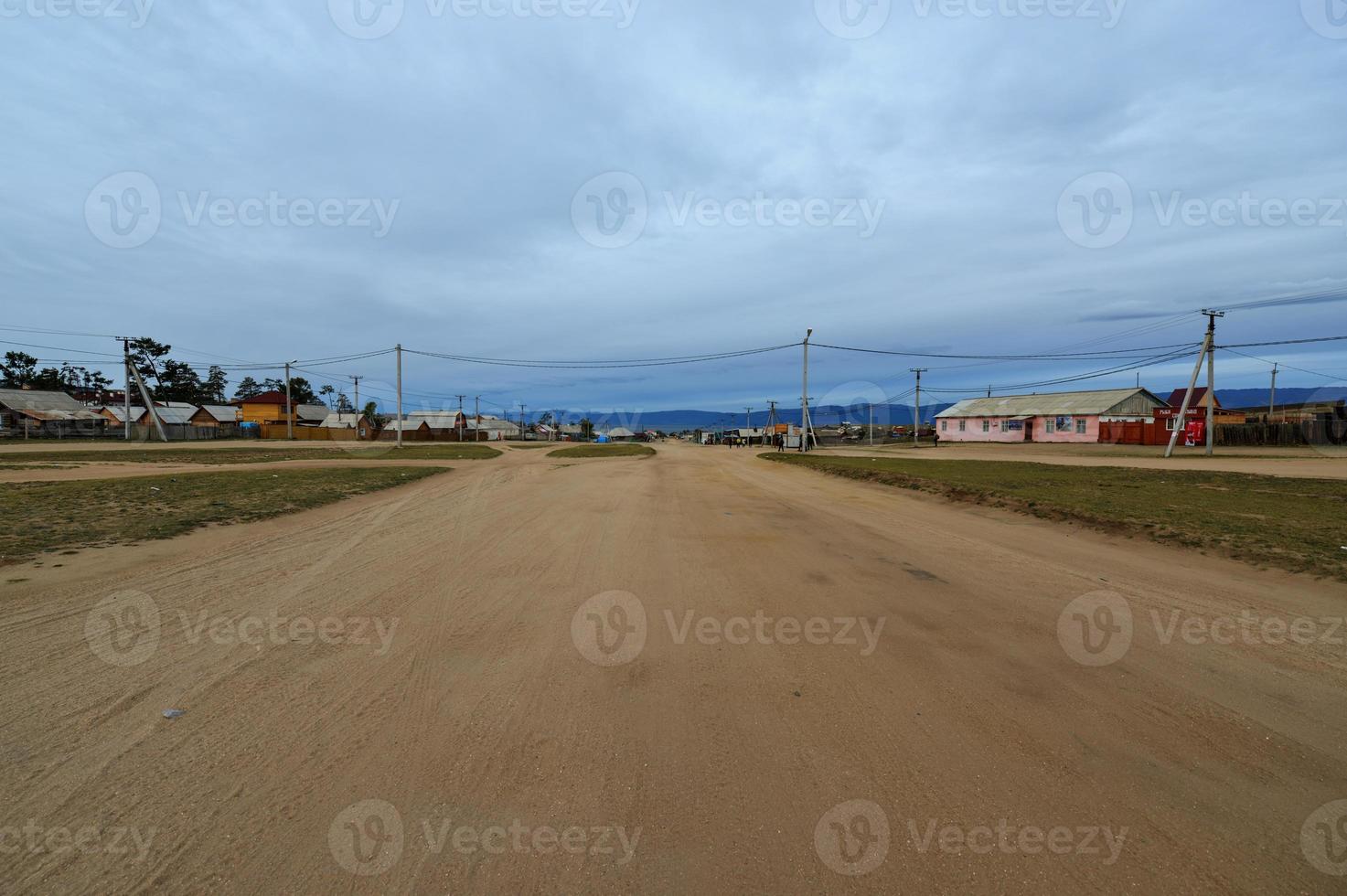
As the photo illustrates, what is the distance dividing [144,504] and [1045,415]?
211ft

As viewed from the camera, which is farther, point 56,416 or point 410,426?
point 410,426

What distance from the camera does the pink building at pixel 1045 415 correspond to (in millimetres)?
52594

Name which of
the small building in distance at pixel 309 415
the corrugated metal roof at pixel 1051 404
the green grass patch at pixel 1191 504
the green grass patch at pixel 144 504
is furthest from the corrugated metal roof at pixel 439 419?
the green grass patch at pixel 1191 504

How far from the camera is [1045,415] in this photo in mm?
56594

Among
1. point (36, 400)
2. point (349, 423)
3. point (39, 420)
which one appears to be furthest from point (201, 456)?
point (349, 423)

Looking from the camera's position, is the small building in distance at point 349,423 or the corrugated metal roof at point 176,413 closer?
the corrugated metal roof at point 176,413

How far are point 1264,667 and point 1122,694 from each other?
1448 millimetres

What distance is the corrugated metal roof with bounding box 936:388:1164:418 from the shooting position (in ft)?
175

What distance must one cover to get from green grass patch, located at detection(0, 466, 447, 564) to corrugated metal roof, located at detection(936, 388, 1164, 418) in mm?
58084

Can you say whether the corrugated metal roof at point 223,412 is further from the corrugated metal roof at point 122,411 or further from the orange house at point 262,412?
the corrugated metal roof at point 122,411

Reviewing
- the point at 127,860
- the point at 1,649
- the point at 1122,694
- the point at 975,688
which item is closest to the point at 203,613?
the point at 1,649

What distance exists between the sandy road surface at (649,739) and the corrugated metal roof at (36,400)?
80415 millimetres

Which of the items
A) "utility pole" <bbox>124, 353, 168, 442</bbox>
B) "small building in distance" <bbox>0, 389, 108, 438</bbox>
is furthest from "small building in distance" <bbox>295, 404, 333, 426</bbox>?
"utility pole" <bbox>124, 353, 168, 442</bbox>

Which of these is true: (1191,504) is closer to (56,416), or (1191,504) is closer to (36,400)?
(56,416)
